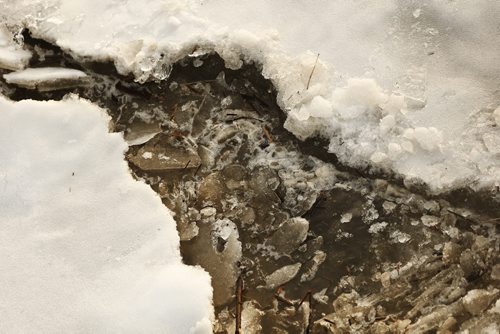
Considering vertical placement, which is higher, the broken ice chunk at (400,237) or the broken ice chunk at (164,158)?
the broken ice chunk at (164,158)

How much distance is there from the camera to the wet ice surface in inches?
98.8

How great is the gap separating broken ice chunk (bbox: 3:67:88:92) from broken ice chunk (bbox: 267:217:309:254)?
4.79 feet

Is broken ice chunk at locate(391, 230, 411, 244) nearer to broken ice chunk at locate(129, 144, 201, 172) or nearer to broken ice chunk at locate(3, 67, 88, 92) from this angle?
broken ice chunk at locate(129, 144, 201, 172)

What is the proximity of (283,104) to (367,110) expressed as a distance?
1.49 ft

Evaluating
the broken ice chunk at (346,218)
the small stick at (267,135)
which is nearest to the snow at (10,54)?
the small stick at (267,135)

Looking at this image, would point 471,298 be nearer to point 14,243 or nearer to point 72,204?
point 72,204

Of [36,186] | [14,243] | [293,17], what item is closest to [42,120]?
[36,186]

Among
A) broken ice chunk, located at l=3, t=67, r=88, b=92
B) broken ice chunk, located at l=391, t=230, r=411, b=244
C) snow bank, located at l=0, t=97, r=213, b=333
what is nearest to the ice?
broken ice chunk, located at l=391, t=230, r=411, b=244

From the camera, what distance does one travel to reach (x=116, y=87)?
311 centimetres

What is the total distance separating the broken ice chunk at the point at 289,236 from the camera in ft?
8.81

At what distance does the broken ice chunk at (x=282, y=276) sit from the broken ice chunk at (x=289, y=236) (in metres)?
0.08

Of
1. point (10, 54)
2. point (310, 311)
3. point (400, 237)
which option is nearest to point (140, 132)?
point (10, 54)

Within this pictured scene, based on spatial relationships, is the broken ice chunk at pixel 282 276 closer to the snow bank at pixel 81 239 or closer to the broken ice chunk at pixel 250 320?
the broken ice chunk at pixel 250 320

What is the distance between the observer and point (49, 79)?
3084 mm
